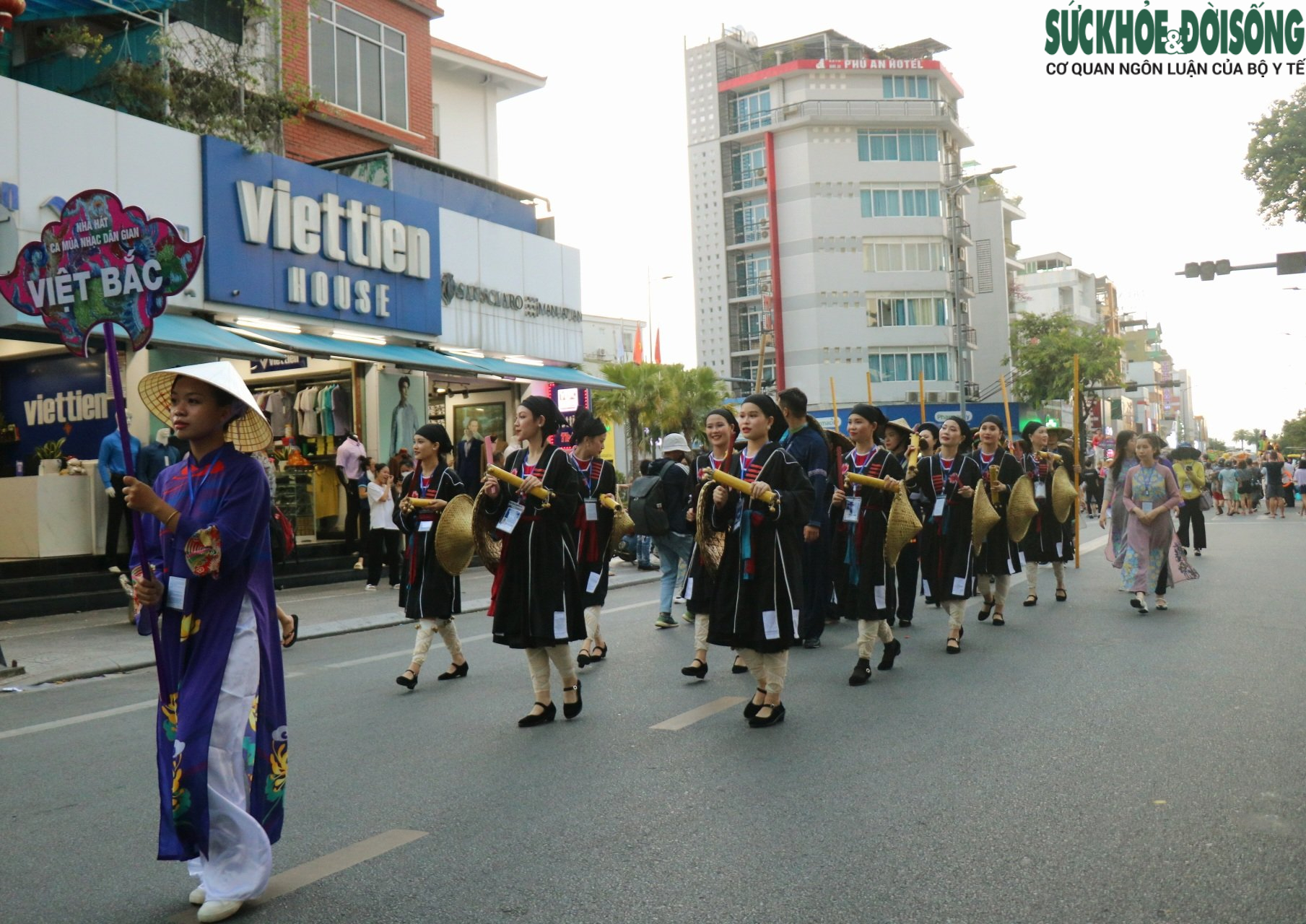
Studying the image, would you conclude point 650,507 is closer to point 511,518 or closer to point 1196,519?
point 511,518

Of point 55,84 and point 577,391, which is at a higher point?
point 55,84

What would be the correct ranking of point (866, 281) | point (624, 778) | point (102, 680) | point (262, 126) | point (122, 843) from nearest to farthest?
1. point (122, 843)
2. point (624, 778)
3. point (102, 680)
4. point (262, 126)
5. point (866, 281)

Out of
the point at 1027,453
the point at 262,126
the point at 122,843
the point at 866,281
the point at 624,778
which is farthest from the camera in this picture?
the point at 866,281

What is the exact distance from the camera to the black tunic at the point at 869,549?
789cm

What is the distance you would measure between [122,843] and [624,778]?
2111mm

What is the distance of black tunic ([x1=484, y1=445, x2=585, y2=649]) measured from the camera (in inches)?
259

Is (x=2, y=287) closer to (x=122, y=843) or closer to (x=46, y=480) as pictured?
(x=122, y=843)

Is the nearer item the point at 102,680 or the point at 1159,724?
the point at 1159,724

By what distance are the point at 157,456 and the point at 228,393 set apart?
1081 centimetres

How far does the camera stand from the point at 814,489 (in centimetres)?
819

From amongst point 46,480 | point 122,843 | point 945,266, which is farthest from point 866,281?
point 122,843

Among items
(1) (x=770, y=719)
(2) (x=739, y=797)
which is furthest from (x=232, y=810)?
(1) (x=770, y=719)

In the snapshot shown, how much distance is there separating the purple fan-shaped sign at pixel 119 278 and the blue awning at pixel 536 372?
16.1 m

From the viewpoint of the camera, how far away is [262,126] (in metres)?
19.1
